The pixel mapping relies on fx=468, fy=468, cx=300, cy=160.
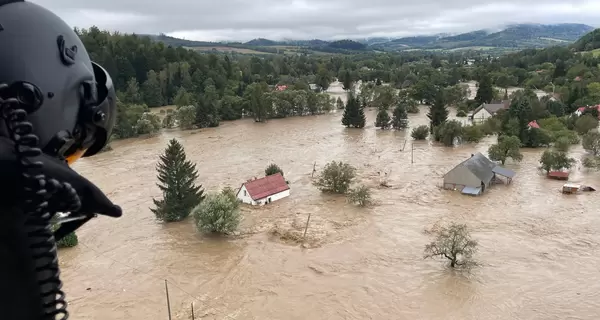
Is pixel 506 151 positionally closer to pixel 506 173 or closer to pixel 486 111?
pixel 506 173

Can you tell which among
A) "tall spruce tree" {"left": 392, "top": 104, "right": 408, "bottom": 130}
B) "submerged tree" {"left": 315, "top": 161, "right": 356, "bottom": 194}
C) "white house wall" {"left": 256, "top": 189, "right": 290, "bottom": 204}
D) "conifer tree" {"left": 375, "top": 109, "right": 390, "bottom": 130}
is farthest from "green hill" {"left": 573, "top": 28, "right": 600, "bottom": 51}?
"white house wall" {"left": 256, "top": 189, "right": 290, "bottom": 204}

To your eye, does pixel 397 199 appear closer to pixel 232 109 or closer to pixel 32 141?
pixel 32 141

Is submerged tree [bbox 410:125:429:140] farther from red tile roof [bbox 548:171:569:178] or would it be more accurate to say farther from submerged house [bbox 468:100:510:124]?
red tile roof [bbox 548:171:569:178]

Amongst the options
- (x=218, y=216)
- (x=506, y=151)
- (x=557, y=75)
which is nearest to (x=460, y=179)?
(x=506, y=151)

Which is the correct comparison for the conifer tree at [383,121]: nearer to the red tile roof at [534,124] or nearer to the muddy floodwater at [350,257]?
the red tile roof at [534,124]

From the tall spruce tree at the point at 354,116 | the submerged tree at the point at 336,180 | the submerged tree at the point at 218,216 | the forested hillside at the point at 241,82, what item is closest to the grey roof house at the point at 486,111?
the forested hillside at the point at 241,82

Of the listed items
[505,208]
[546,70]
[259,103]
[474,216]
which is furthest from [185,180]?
[546,70]
